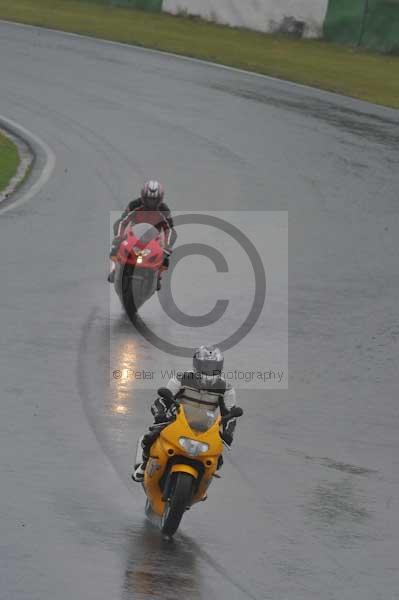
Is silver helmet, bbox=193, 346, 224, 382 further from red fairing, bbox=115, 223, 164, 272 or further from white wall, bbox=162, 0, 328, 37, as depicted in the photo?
white wall, bbox=162, 0, 328, 37

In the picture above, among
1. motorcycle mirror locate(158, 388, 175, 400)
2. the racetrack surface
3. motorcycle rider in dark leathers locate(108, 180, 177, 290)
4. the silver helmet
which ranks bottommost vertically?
the racetrack surface

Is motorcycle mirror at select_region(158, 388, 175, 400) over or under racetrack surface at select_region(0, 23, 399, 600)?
over

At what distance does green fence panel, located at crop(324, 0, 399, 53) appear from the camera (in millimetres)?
38250

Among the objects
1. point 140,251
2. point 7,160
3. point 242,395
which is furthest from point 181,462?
point 7,160

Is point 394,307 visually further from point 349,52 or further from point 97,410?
point 349,52

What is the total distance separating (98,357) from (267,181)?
11.1 metres

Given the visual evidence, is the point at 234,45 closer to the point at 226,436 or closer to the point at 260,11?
the point at 260,11

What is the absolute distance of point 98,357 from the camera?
15312mm

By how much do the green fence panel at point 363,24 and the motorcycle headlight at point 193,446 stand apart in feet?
96.6

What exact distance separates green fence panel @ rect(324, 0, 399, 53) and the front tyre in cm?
2967

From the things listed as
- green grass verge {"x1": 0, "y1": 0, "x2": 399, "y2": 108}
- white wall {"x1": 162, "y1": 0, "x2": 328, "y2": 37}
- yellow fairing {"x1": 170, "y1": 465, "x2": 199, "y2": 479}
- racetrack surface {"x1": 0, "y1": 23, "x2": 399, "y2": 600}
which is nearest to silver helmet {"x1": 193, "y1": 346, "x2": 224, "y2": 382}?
yellow fairing {"x1": 170, "y1": 465, "x2": 199, "y2": 479}

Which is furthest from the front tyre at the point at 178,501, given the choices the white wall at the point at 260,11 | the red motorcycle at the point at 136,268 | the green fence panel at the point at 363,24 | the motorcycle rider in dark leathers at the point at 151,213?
the white wall at the point at 260,11

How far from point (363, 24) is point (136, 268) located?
2411 cm

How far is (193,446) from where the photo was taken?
10516 millimetres
